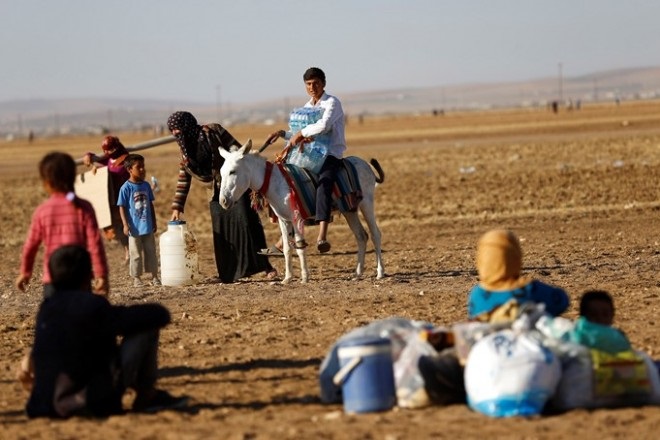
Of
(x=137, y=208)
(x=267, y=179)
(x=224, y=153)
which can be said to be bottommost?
(x=137, y=208)

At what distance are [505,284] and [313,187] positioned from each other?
276 inches

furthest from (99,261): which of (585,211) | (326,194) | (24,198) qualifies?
(24,198)

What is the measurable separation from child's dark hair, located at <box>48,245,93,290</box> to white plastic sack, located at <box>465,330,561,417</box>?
2.39 metres

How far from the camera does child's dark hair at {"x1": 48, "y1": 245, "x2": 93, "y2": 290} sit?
894cm

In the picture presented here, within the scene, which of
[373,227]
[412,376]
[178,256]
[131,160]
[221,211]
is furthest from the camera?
[221,211]

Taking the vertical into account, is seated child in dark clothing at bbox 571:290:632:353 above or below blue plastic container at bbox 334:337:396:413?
above

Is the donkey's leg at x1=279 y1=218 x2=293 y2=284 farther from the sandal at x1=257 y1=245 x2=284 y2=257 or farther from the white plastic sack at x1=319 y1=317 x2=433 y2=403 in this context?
the white plastic sack at x1=319 y1=317 x2=433 y2=403

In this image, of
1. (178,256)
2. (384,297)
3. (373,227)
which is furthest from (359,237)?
(384,297)

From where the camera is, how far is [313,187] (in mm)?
15812

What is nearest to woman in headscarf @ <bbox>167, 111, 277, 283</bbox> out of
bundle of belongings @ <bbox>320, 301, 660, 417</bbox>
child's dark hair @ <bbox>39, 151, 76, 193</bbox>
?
child's dark hair @ <bbox>39, 151, 76, 193</bbox>

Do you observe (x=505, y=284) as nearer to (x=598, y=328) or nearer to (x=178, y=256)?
(x=598, y=328)

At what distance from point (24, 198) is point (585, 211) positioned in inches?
600

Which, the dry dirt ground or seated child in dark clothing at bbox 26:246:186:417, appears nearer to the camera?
the dry dirt ground

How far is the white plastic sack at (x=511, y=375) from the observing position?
27.1 feet
